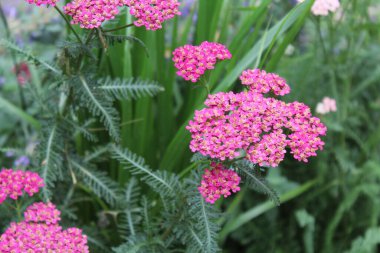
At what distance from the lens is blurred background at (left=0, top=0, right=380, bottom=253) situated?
182cm

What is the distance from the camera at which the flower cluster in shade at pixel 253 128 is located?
3.70 ft

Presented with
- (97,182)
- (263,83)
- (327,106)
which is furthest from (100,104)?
(327,106)

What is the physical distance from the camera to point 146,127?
6.06 ft

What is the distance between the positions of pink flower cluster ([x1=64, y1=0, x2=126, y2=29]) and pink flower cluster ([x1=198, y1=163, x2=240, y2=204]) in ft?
1.37

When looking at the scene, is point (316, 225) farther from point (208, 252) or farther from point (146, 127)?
point (208, 252)

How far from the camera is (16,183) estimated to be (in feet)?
4.53

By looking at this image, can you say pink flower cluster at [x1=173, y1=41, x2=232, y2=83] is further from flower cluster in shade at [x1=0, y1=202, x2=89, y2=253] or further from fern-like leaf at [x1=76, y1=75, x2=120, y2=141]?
flower cluster in shade at [x1=0, y1=202, x2=89, y2=253]

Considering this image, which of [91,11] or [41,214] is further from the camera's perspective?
[41,214]

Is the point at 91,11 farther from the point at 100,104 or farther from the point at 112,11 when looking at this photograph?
the point at 100,104

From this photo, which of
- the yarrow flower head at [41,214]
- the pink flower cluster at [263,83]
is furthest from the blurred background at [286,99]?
the yarrow flower head at [41,214]

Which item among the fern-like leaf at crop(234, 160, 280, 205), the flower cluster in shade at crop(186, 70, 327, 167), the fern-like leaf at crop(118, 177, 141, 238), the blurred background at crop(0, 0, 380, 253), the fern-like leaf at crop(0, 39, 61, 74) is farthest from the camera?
the blurred background at crop(0, 0, 380, 253)

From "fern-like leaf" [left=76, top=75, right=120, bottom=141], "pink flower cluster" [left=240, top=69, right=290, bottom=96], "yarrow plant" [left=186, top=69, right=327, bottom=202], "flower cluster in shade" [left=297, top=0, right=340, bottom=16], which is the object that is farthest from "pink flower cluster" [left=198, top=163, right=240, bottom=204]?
"flower cluster in shade" [left=297, top=0, right=340, bottom=16]

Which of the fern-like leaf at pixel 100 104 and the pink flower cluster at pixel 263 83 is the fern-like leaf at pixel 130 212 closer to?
the fern-like leaf at pixel 100 104

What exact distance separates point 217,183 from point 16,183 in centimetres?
56
